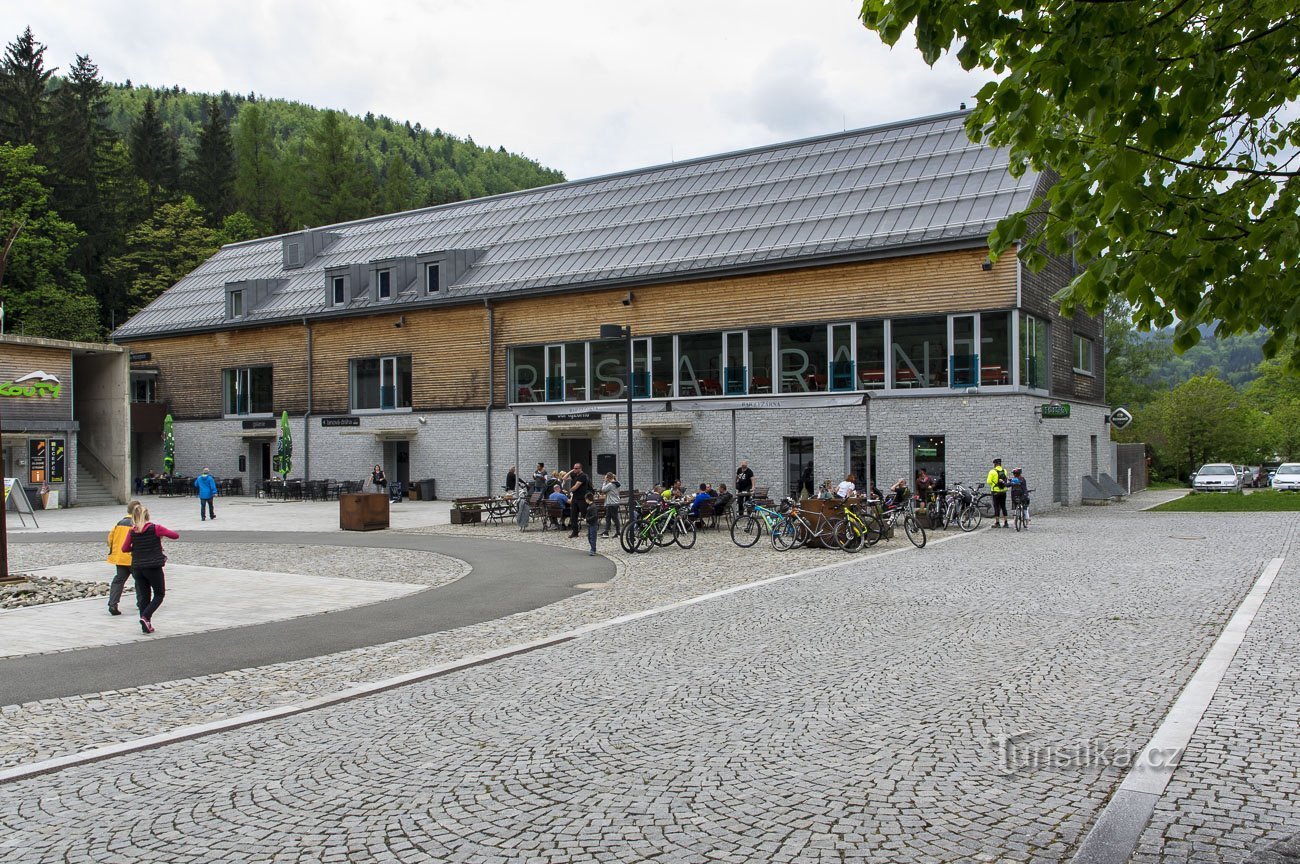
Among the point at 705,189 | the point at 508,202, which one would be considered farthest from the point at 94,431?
the point at 705,189

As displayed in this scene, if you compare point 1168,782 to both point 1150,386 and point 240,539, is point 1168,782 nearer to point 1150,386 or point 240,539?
point 240,539

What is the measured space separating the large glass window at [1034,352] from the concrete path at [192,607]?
63.1ft

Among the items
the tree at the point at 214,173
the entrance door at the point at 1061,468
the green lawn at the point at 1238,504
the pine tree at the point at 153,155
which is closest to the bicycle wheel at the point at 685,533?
the entrance door at the point at 1061,468

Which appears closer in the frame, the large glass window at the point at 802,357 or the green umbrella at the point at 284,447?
the large glass window at the point at 802,357

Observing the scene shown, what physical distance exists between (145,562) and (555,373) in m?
24.4

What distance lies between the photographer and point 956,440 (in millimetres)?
27281

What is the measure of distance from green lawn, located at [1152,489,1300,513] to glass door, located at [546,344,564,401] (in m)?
19.3

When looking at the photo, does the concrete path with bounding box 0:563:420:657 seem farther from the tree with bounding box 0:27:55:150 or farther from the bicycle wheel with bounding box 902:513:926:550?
the tree with bounding box 0:27:55:150

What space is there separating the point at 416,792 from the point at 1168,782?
4.15 metres

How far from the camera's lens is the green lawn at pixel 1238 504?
28750mm

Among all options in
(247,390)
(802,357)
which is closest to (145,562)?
(802,357)

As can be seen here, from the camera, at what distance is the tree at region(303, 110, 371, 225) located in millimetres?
82062

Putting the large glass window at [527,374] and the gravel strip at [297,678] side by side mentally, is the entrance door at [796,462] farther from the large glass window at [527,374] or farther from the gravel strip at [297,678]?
the gravel strip at [297,678]

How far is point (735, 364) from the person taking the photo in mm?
31406
